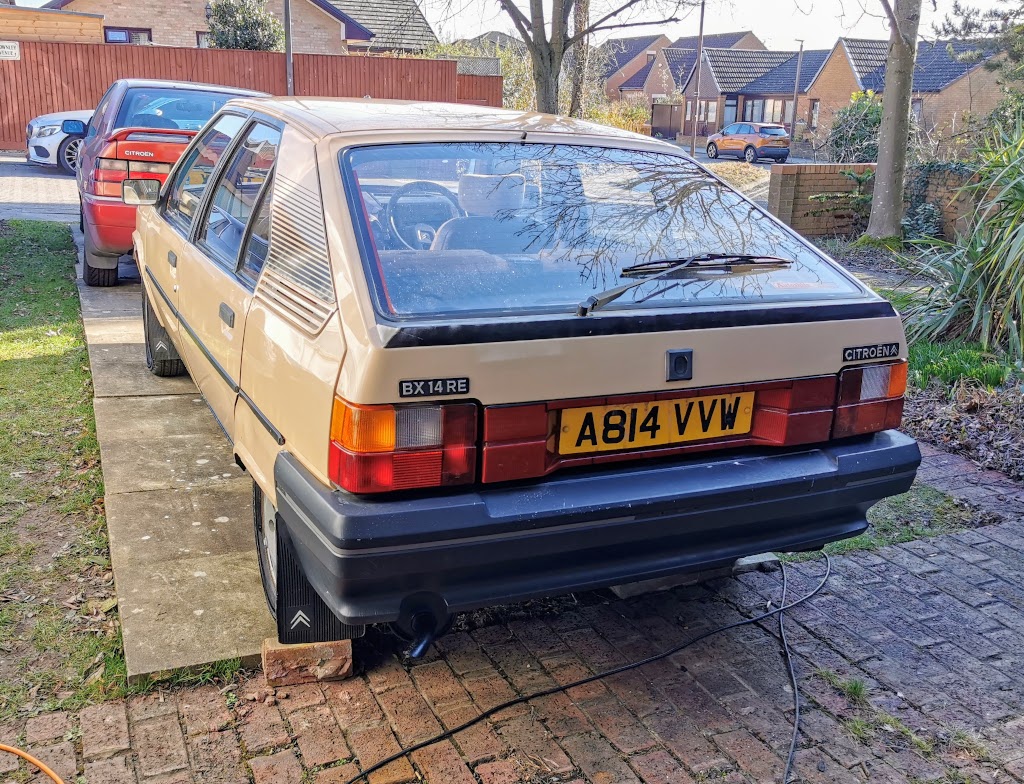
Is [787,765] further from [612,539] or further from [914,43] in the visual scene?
[914,43]

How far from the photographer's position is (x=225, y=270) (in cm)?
362

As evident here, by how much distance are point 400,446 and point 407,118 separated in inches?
56.6

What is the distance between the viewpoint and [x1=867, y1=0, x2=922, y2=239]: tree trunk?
1151 centimetres

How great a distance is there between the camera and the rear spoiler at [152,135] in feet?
24.5

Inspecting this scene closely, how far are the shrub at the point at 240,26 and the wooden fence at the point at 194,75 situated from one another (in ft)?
7.87

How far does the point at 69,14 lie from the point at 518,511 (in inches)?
1111

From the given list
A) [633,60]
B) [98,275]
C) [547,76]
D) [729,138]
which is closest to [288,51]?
[547,76]

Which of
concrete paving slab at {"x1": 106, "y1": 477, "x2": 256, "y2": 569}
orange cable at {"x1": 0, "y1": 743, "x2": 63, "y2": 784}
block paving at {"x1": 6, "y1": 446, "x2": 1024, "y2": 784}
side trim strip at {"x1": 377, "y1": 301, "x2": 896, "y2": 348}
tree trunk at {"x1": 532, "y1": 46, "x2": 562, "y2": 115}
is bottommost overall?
block paving at {"x1": 6, "y1": 446, "x2": 1024, "y2": 784}

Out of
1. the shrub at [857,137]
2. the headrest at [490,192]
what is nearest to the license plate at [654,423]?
the headrest at [490,192]

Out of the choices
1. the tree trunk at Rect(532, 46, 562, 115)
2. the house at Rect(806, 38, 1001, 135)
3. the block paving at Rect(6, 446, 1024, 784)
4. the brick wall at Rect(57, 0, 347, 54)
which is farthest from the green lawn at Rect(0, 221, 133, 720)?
the house at Rect(806, 38, 1001, 135)

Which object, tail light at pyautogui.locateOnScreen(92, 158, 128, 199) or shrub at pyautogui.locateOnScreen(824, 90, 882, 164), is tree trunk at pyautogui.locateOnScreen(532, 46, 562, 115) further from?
shrub at pyautogui.locateOnScreen(824, 90, 882, 164)

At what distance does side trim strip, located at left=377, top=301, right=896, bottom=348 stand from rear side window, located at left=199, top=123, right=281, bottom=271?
1304mm

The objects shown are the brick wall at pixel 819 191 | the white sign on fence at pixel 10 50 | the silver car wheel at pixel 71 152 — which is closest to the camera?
the brick wall at pixel 819 191

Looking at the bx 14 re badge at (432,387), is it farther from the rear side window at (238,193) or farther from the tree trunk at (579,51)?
the tree trunk at (579,51)
